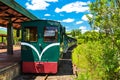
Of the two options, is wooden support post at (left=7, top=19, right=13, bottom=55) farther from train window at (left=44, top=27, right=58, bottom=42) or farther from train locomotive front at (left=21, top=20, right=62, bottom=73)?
train window at (left=44, top=27, right=58, bottom=42)

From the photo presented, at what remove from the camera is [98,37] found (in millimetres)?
6828

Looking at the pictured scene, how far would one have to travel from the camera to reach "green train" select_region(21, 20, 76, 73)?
46.6 feet

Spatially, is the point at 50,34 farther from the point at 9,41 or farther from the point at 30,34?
the point at 9,41

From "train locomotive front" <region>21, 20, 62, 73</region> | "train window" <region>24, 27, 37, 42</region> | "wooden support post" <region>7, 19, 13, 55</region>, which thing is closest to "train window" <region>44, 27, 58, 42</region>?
"train locomotive front" <region>21, 20, 62, 73</region>

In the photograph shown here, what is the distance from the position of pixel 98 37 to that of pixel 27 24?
26.9ft

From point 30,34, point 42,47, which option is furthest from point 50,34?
point 30,34

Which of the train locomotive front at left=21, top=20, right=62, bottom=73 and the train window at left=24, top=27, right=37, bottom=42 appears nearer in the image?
the train locomotive front at left=21, top=20, right=62, bottom=73

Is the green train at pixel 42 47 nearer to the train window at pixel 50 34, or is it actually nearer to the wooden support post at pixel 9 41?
the train window at pixel 50 34

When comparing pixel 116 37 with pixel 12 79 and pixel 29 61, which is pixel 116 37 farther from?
pixel 29 61

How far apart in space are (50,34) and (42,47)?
0.81 meters

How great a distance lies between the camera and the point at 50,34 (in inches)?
560

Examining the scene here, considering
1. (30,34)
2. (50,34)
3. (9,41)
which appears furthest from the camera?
(9,41)

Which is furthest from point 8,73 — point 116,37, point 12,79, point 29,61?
point 116,37

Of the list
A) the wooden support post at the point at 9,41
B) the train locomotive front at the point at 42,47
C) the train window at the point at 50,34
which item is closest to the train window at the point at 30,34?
the train locomotive front at the point at 42,47
